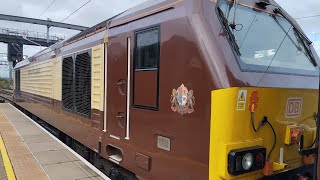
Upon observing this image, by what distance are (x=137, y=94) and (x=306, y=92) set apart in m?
1.94

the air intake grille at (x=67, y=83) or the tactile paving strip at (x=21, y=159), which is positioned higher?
the air intake grille at (x=67, y=83)

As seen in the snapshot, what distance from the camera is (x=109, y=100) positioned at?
201 inches

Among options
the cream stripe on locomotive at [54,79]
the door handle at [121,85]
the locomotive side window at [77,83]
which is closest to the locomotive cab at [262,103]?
the door handle at [121,85]

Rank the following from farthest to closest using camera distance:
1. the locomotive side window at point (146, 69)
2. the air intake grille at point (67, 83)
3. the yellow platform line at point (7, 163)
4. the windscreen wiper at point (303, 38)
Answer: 1. the air intake grille at point (67, 83)
2. the yellow platform line at point (7, 163)
3. the windscreen wiper at point (303, 38)
4. the locomotive side window at point (146, 69)

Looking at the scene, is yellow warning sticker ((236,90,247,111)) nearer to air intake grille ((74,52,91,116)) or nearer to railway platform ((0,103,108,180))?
railway platform ((0,103,108,180))

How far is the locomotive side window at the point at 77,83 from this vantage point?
6.16m

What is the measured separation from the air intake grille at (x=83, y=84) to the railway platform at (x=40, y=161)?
0.97 m

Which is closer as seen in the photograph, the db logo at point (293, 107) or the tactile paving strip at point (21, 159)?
the db logo at point (293, 107)

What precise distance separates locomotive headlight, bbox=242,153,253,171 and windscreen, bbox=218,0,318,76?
829mm

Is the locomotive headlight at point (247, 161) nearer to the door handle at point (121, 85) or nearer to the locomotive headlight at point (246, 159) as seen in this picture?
the locomotive headlight at point (246, 159)

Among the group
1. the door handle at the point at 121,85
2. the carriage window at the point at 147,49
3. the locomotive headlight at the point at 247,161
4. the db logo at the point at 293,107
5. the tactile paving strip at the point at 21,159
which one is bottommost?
the tactile paving strip at the point at 21,159

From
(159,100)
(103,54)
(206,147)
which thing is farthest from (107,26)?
(206,147)

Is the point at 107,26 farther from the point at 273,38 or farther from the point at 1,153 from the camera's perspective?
the point at 1,153

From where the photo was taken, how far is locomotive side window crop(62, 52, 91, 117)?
6.16 metres
